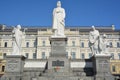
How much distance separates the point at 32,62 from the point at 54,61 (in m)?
3.24

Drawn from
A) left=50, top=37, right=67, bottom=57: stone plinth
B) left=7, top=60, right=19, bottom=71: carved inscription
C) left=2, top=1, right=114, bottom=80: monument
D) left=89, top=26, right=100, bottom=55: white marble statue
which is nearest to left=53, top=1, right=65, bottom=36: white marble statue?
left=2, top=1, right=114, bottom=80: monument

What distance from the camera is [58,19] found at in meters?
23.4

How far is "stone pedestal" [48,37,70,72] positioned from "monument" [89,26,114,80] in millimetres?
3004

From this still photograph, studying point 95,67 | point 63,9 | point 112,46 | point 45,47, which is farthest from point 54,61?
point 112,46

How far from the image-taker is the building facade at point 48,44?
6338cm

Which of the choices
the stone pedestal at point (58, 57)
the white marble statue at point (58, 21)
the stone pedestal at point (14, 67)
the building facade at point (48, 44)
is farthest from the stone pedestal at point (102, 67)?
the building facade at point (48, 44)

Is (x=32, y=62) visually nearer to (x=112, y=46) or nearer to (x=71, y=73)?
(x=71, y=73)

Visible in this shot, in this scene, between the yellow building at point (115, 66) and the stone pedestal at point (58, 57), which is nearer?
the stone pedestal at point (58, 57)

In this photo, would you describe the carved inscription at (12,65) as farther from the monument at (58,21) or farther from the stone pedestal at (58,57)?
the monument at (58,21)

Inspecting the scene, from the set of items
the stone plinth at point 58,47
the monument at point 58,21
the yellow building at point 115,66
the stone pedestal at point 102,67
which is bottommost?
the yellow building at point 115,66

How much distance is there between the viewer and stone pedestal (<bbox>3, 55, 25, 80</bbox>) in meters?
20.1

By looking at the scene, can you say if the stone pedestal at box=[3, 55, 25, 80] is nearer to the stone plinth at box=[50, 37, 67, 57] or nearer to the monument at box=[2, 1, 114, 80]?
the monument at box=[2, 1, 114, 80]

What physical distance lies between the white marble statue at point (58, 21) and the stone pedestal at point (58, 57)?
108cm

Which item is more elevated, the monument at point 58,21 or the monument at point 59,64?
the monument at point 58,21
